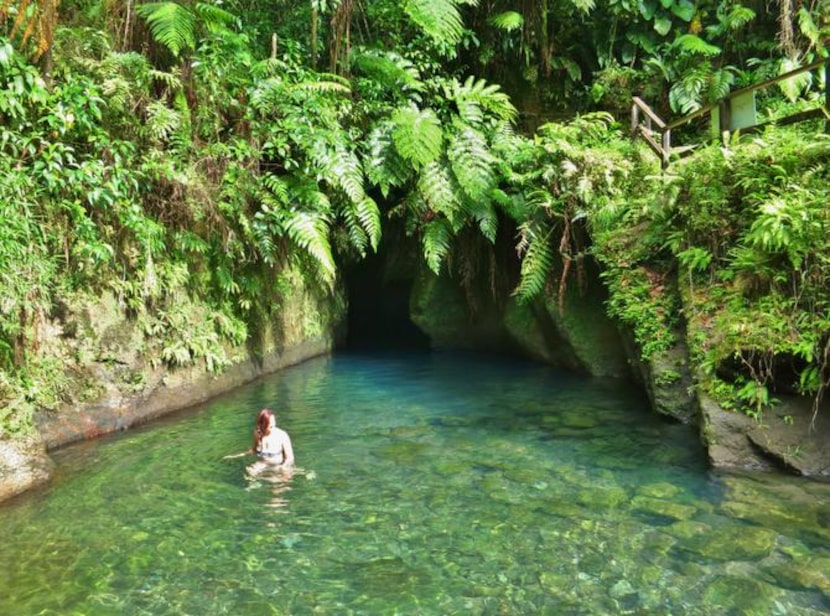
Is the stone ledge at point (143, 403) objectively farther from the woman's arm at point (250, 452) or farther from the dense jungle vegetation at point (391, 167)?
the woman's arm at point (250, 452)

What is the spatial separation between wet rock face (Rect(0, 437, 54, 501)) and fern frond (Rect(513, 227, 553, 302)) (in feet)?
20.4

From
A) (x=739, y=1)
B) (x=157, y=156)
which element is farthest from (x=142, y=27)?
(x=739, y=1)

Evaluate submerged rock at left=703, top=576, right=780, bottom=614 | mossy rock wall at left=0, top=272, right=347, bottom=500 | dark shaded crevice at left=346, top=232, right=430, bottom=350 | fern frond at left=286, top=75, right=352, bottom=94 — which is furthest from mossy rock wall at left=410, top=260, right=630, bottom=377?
submerged rock at left=703, top=576, right=780, bottom=614

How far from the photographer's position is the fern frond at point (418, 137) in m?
8.80

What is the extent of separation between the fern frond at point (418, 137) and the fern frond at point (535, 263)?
5.94 feet

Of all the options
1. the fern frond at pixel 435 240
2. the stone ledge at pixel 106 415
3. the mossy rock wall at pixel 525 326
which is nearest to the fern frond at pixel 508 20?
the fern frond at pixel 435 240

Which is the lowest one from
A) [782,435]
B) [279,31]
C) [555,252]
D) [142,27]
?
[782,435]

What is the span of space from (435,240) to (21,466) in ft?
20.1

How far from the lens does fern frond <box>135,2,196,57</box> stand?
6902 mm

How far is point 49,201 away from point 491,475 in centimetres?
463

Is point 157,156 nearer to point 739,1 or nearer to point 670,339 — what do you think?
point 670,339

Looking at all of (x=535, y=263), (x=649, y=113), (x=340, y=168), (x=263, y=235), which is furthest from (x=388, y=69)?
(x=649, y=113)

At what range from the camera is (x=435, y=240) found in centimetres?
971

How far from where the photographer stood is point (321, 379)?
1009cm
